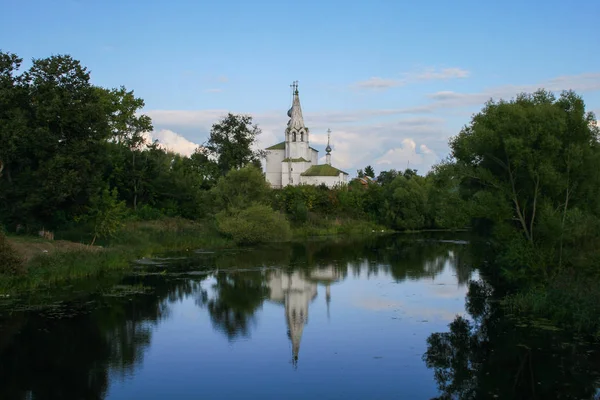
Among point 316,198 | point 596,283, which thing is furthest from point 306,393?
point 316,198

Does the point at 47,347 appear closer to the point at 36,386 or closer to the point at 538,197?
the point at 36,386

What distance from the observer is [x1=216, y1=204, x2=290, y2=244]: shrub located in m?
48.7

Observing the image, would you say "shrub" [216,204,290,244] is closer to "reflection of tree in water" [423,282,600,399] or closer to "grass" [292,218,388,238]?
"grass" [292,218,388,238]

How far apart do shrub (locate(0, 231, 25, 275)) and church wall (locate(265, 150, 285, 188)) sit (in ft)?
224

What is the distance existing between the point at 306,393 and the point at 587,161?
50.6 feet

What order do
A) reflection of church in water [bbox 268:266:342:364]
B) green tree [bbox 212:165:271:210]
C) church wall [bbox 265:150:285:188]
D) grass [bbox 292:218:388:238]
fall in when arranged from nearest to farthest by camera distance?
reflection of church in water [bbox 268:266:342:364], green tree [bbox 212:165:271:210], grass [bbox 292:218:388:238], church wall [bbox 265:150:285:188]

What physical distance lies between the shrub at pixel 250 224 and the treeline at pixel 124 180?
0.28 feet

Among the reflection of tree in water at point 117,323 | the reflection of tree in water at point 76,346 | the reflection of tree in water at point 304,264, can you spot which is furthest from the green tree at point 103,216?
the reflection of tree in water at point 76,346

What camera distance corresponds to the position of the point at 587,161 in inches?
933

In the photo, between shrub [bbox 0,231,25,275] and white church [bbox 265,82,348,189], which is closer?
shrub [bbox 0,231,25,275]

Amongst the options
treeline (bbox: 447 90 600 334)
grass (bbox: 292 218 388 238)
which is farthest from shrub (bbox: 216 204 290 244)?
treeline (bbox: 447 90 600 334)

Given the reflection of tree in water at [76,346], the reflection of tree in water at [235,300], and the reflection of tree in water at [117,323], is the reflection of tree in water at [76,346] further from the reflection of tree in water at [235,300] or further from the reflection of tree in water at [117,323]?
the reflection of tree in water at [235,300]

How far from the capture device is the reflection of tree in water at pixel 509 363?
14.4 meters

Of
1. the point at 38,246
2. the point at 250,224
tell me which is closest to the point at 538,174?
the point at 38,246
